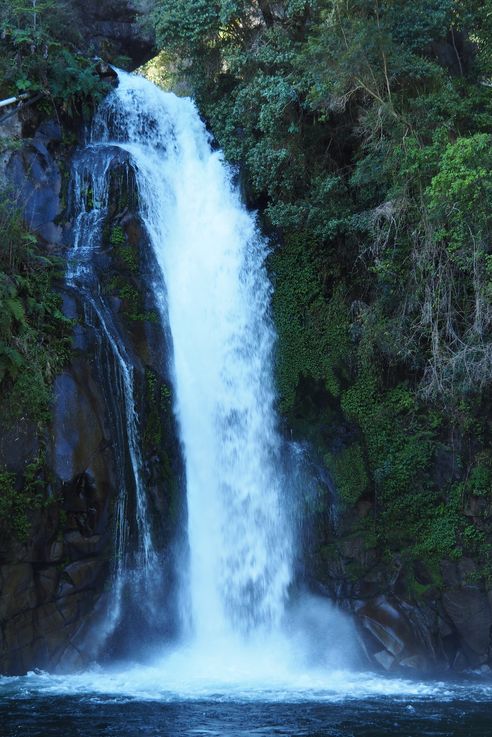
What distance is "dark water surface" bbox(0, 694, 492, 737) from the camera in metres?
8.13

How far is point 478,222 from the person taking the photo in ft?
41.7

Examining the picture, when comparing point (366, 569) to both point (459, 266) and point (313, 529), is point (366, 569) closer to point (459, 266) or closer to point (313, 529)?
point (313, 529)

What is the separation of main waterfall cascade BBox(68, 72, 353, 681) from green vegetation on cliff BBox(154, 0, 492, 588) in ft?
2.37

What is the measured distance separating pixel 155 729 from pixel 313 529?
5.82m

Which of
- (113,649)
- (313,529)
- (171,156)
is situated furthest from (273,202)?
(113,649)

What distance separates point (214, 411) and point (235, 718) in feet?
20.2

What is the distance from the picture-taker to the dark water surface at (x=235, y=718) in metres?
8.13

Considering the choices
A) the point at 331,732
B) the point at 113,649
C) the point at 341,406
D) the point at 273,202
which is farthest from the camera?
the point at 273,202

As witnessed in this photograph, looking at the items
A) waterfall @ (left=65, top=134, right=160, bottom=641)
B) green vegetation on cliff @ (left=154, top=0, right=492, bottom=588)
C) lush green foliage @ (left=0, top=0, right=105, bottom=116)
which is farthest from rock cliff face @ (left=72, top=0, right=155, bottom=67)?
waterfall @ (left=65, top=134, right=160, bottom=641)

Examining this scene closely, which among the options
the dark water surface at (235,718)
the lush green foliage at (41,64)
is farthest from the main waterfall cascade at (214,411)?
the dark water surface at (235,718)

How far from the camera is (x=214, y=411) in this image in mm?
13984

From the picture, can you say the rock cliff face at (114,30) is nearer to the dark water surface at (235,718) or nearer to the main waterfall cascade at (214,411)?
the main waterfall cascade at (214,411)

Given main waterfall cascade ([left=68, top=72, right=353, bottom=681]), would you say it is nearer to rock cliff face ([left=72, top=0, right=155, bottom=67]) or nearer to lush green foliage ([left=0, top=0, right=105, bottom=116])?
lush green foliage ([left=0, top=0, right=105, bottom=116])

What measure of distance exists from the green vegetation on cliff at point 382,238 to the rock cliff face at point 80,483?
292 cm
